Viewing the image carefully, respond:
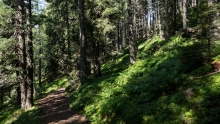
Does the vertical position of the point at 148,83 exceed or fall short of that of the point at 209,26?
it falls short

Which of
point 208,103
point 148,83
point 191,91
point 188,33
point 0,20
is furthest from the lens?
point 188,33

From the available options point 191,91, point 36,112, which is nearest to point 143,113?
Answer: point 191,91

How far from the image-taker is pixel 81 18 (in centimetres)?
1811

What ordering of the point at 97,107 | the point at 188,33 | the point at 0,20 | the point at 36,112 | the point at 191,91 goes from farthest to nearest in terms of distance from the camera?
the point at 188,33
the point at 0,20
the point at 36,112
the point at 97,107
the point at 191,91

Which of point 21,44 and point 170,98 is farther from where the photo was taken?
point 21,44

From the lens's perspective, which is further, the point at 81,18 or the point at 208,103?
the point at 81,18

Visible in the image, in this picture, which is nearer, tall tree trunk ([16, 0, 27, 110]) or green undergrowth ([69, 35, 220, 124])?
green undergrowth ([69, 35, 220, 124])

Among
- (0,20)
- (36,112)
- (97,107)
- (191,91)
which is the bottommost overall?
(36,112)

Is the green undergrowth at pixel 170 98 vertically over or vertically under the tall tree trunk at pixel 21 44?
under

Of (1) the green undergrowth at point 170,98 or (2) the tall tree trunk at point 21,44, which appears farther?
(2) the tall tree trunk at point 21,44

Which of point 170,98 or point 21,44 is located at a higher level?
point 21,44

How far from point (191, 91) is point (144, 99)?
6.82 ft

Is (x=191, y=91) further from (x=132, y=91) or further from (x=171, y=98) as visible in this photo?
(x=132, y=91)

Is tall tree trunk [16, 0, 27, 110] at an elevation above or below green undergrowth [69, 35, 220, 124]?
above
